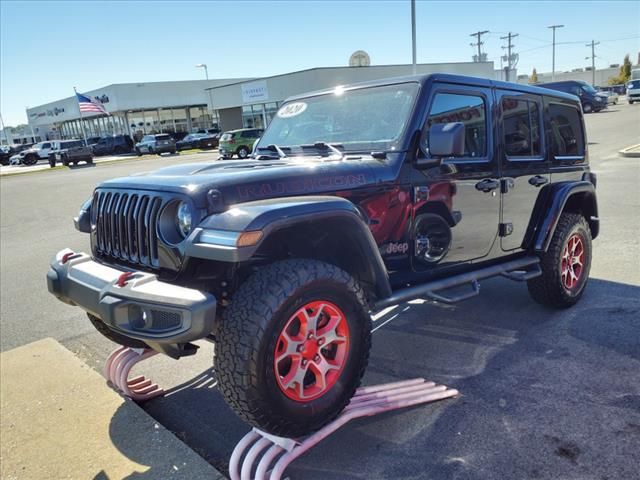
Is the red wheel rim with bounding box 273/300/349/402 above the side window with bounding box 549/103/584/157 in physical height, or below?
below

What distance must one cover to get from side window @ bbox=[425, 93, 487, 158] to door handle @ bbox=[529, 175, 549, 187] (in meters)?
0.68

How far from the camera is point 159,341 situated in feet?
7.86

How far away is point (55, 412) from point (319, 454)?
1.84m

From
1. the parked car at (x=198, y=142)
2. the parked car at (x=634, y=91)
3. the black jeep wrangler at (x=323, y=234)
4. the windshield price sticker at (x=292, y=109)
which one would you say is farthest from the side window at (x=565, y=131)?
the parked car at (x=634, y=91)

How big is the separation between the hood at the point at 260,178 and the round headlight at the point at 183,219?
0.07 metres

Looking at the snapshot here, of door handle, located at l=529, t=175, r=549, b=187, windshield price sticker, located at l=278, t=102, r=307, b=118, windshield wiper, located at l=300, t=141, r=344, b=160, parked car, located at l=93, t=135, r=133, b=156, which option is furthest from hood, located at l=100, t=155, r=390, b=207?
parked car, located at l=93, t=135, r=133, b=156

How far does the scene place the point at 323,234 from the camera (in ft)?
9.79

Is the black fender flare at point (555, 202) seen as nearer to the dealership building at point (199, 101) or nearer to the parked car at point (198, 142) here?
the dealership building at point (199, 101)

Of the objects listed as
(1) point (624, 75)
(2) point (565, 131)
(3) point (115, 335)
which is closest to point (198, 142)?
(2) point (565, 131)

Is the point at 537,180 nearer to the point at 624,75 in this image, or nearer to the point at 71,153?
the point at 71,153

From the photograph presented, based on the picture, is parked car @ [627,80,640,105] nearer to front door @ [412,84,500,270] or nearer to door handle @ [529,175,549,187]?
door handle @ [529,175,549,187]

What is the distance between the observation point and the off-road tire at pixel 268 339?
238 centimetres

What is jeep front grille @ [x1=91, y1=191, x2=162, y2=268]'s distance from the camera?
2.73 metres

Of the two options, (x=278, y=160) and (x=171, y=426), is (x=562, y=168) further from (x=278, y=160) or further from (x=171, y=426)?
(x=171, y=426)
